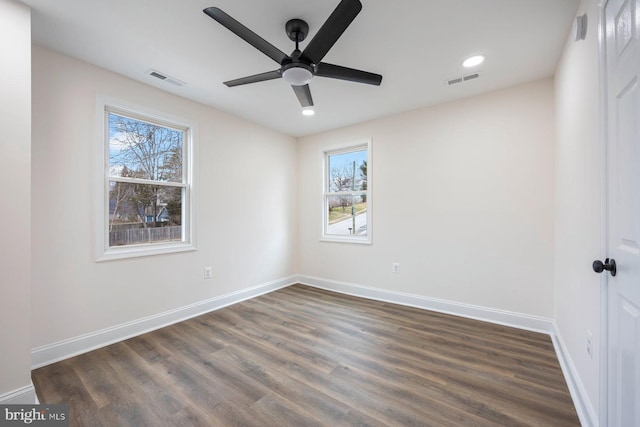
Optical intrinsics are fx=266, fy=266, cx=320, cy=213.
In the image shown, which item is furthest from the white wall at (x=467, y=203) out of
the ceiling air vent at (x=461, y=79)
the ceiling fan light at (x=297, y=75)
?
the ceiling fan light at (x=297, y=75)

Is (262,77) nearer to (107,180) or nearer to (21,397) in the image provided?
(107,180)

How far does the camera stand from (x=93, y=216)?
2.45 m

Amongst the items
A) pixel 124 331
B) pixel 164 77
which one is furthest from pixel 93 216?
pixel 164 77

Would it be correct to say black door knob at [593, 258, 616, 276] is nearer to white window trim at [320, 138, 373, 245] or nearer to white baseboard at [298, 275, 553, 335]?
white baseboard at [298, 275, 553, 335]

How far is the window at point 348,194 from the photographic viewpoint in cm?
402

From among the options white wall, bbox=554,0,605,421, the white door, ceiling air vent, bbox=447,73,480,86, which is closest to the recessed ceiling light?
ceiling air vent, bbox=447,73,480,86

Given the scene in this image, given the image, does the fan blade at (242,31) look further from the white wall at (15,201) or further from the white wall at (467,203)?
the white wall at (467,203)

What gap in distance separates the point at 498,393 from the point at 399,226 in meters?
2.09

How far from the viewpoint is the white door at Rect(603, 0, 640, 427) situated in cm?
101

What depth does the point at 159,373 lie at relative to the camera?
6.78 feet

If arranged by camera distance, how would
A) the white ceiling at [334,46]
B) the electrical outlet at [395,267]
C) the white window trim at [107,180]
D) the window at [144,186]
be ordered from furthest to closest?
1. the electrical outlet at [395,267]
2. the window at [144,186]
3. the white window trim at [107,180]
4. the white ceiling at [334,46]

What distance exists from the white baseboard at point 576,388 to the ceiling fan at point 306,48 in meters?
2.49

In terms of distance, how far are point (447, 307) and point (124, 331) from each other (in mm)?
3541

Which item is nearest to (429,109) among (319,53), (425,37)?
(425,37)
